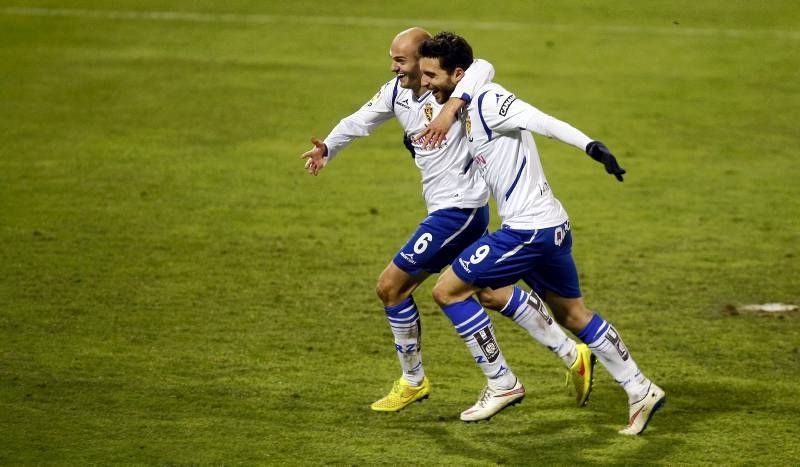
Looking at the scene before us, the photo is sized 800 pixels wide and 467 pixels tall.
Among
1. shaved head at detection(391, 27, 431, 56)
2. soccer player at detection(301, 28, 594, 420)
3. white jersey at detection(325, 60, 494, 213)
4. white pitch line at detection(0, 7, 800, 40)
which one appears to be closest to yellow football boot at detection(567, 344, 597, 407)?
soccer player at detection(301, 28, 594, 420)

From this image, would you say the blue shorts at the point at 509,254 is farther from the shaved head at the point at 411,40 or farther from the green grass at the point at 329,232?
the shaved head at the point at 411,40

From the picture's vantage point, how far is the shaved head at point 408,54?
801 cm

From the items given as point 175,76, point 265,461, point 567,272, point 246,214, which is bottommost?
point 175,76

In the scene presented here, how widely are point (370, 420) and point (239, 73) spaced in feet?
40.2

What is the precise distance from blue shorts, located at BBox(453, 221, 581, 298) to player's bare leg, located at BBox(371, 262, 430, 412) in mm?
584

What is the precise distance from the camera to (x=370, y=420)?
325 inches

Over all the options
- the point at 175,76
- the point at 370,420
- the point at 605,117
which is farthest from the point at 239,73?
the point at 370,420

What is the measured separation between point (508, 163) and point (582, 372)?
152 centimetres

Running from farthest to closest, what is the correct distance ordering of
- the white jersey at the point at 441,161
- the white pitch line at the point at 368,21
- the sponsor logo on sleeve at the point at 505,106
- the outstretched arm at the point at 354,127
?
the white pitch line at the point at 368,21 → the outstretched arm at the point at 354,127 → the white jersey at the point at 441,161 → the sponsor logo on sleeve at the point at 505,106

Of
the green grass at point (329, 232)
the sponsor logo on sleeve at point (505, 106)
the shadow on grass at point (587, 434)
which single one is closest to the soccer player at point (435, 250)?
the shadow on grass at point (587, 434)

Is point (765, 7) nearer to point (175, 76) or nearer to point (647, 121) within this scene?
point (647, 121)

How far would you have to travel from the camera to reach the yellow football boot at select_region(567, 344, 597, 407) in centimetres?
827

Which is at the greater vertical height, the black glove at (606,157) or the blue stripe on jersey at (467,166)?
the black glove at (606,157)

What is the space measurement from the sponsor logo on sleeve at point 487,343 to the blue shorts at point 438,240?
0.58 metres
